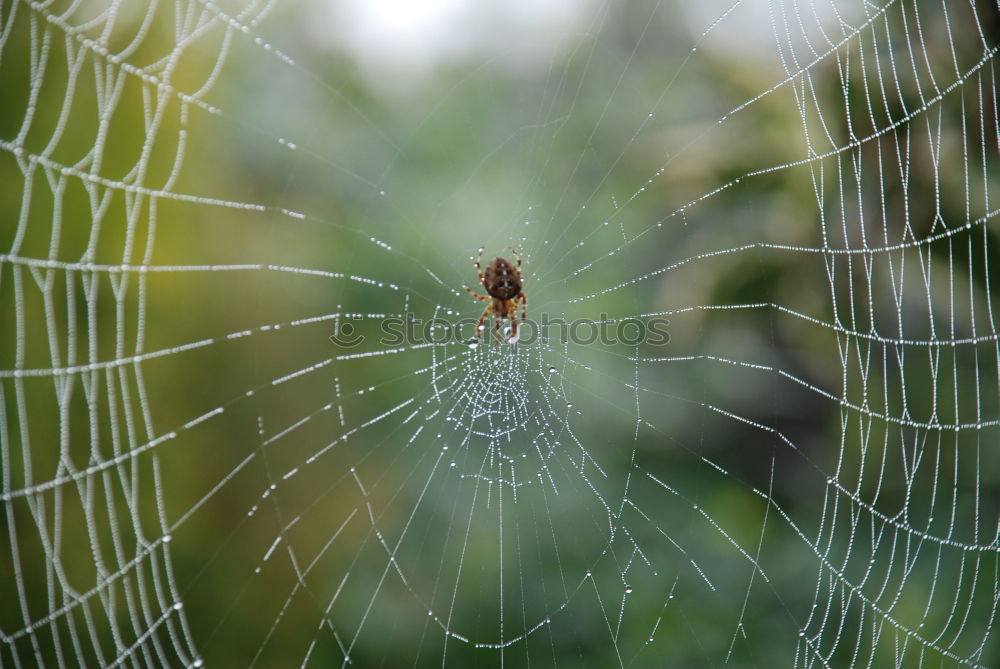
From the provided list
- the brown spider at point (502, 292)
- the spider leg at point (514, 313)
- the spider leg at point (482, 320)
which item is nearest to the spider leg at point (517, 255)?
the brown spider at point (502, 292)

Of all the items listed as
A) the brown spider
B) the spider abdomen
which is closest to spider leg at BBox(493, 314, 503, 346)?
the brown spider

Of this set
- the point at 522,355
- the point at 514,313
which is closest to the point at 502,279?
the point at 514,313

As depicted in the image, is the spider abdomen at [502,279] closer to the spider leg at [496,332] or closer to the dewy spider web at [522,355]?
the spider leg at [496,332]

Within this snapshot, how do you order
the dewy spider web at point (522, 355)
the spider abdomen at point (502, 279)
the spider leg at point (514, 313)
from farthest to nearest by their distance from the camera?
1. the spider leg at point (514, 313)
2. the spider abdomen at point (502, 279)
3. the dewy spider web at point (522, 355)

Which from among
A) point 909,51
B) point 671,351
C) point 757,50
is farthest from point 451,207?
point 909,51

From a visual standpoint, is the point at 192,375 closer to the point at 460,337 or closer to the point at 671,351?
the point at 460,337

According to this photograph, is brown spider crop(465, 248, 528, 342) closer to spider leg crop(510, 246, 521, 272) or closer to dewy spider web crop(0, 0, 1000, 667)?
spider leg crop(510, 246, 521, 272)
